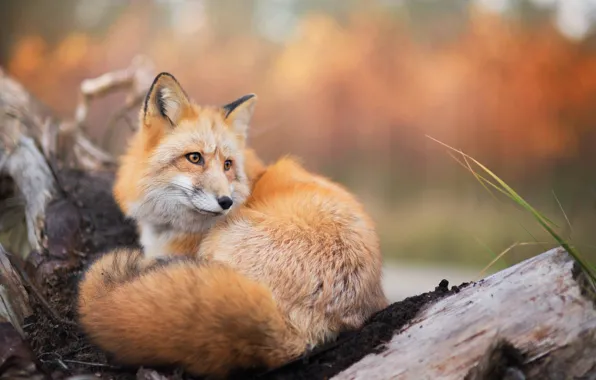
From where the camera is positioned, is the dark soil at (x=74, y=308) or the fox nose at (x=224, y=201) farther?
the fox nose at (x=224, y=201)

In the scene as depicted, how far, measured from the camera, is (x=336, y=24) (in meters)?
3.93

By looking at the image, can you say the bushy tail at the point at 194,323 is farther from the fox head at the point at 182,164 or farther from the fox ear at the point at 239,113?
the fox ear at the point at 239,113

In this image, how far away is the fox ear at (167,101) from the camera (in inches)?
77.2

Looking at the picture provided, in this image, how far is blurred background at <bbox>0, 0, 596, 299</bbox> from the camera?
3439 millimetres

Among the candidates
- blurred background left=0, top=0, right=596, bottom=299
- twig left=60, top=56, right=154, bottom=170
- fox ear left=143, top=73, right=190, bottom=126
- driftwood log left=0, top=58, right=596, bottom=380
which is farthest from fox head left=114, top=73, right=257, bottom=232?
blurred background left=0, top=0, right=596, bottom=299

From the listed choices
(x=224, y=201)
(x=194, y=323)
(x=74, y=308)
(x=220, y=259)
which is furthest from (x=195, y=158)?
(x=74, y=308)

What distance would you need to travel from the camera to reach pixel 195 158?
77.4 inches

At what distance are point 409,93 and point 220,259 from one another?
239 cm

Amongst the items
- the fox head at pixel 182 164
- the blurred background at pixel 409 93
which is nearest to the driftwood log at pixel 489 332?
the fox head at pixel 182 164

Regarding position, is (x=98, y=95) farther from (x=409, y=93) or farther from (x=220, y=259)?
(x=220, y=259)

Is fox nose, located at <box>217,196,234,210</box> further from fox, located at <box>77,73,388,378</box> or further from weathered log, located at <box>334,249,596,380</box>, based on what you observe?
weathered log, located at <box>334,249,596,380</box>

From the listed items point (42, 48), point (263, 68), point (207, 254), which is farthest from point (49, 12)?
point (207, 254)

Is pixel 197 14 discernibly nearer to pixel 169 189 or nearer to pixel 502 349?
pixel 169 189

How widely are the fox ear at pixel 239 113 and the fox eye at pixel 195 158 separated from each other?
24 cm
